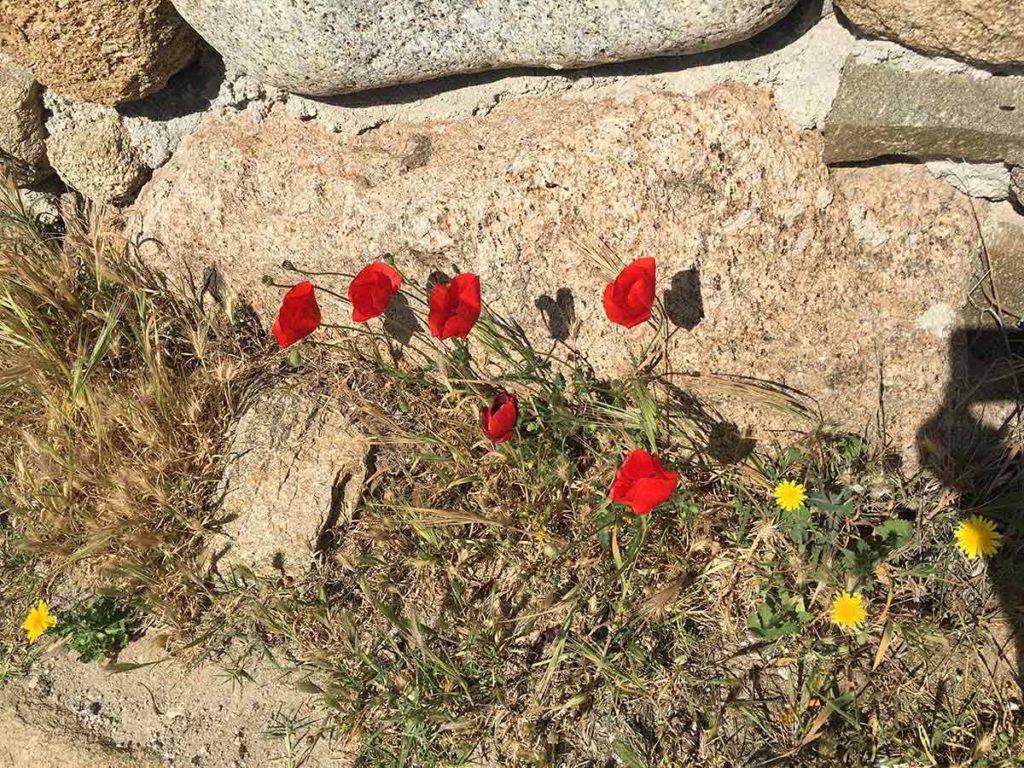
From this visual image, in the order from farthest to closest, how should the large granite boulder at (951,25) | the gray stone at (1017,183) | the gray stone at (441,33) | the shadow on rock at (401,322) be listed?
1. the shadow on rock at (401,322)
2. the gray stone at (1017,183)
3. the gray stone at (441,33)
4. the large granite boulder at (951,25)

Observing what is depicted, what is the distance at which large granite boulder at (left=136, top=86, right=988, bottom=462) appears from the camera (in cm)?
192

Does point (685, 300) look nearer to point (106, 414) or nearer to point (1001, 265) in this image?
point (1001, 265)

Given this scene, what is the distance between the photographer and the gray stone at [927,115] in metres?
1.73

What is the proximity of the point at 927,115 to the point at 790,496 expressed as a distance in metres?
0.94

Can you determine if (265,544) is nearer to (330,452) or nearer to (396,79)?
(330,452)

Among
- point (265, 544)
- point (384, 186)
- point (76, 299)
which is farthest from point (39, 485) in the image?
point (384, 186)

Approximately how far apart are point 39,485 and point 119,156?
104 cm

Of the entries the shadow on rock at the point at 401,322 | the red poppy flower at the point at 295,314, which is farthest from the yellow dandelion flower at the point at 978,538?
the red poppy flower at the point at 295,314

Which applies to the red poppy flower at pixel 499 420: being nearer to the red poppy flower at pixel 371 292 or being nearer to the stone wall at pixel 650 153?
the stone wall at pixel 650 153

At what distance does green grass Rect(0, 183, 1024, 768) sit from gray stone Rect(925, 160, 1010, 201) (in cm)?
66

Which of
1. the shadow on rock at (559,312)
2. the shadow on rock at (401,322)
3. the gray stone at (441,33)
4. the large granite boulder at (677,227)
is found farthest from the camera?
the shadow on rock at (401,322)

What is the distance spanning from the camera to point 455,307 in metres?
1.91

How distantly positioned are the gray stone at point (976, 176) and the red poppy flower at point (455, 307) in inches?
44.3

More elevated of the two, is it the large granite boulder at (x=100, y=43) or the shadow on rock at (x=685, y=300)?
the large granite boulder at (x=100, y=43)
